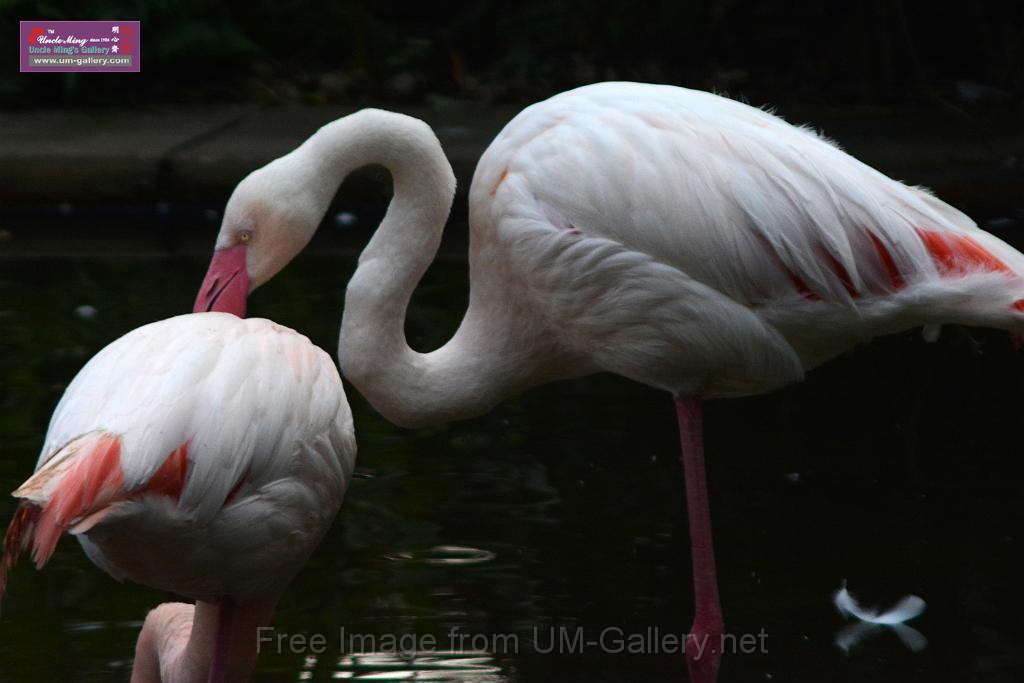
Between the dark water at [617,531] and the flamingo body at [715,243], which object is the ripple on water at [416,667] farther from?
the flamingo body at [715,243]

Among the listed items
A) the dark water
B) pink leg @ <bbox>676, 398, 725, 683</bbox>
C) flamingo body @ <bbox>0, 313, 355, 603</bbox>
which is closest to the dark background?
the dark water

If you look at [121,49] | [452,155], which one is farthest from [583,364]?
[121,49]

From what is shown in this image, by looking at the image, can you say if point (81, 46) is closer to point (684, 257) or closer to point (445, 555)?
point (445, 555)

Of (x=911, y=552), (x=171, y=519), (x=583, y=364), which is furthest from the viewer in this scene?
(x=911, y=552)

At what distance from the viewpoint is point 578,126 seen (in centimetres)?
377

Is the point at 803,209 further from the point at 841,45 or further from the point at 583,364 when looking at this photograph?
the point at 841,45

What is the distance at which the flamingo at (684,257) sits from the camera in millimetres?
3654

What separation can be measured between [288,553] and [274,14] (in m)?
8.03

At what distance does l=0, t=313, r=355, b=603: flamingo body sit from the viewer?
10.1 ft

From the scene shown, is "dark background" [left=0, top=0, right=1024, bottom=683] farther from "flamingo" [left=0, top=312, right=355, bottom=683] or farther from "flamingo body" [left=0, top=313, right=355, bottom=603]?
"flamingo body" [left=0, top=313, right=355, bottom=603]

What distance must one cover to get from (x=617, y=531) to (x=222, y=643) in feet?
5.35

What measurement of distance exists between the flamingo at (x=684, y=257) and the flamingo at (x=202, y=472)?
49 centimetres

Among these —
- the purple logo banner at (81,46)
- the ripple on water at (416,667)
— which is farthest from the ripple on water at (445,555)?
the purple logo banner at (81,46)

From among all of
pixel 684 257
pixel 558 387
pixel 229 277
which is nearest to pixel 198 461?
pixel 229 277
